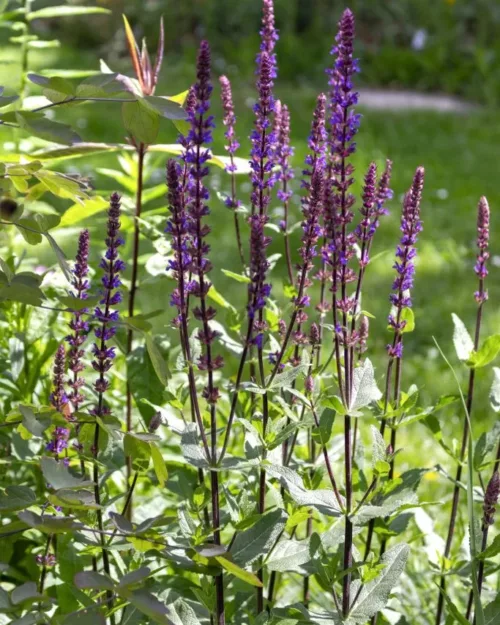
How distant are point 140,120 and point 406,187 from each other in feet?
15.7

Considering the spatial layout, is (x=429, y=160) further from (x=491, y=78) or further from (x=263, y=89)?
(x=263, y=89)

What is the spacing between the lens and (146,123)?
1725mm

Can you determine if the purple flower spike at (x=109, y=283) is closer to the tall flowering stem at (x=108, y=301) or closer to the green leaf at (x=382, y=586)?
the tall flowering stem at (x=108, y=301)

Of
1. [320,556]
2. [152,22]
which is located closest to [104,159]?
[152,22]

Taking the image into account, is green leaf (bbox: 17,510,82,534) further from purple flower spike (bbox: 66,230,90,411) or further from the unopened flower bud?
the unopened flower bud

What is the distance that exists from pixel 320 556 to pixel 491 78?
8.45m

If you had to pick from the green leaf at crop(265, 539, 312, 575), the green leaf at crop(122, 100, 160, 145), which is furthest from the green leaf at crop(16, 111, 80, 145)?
the green leaf at crop(265, 539, 312, 575)

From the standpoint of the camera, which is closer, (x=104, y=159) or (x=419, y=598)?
(x=419, y=598)

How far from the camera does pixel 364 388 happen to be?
169 centimetres

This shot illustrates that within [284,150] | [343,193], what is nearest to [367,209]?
[343,193]

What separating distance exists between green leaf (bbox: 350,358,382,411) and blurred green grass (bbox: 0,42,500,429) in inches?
41.5

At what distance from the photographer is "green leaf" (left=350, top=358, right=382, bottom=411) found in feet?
5.44

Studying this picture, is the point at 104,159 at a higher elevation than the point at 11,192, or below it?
below

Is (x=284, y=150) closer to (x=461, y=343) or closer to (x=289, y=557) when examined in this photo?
(x=461, y=343)
